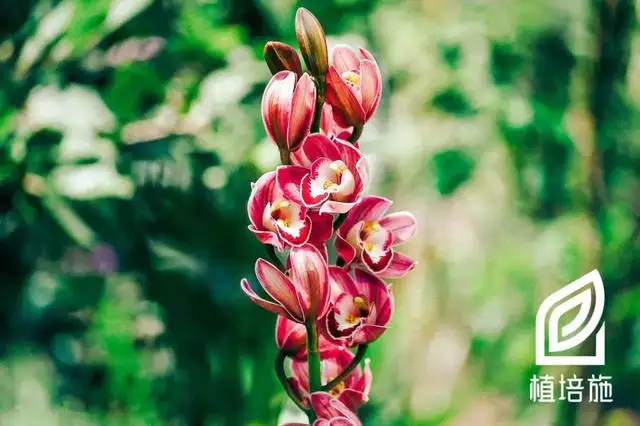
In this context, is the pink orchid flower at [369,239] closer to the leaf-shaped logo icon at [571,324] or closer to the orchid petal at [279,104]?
the orchid petal at [279,104]

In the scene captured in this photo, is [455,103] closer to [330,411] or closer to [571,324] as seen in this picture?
[571,324]

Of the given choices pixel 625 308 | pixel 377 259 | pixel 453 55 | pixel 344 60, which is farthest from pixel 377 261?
pixel 625 308

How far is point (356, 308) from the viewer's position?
1.21ft

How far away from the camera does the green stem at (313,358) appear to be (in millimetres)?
363

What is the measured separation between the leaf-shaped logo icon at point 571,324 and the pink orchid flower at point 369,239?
407 mm

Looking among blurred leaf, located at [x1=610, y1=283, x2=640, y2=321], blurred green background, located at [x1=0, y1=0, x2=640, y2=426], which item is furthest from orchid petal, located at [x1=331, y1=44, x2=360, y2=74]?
blurred leaf, located at [x1=610, y1=283, x2=640, y2=321]

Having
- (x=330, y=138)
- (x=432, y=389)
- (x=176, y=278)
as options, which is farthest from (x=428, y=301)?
(x=330, y=138)

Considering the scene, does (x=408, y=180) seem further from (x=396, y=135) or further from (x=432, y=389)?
(x=432, y=389)

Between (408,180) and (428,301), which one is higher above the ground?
(408,180)

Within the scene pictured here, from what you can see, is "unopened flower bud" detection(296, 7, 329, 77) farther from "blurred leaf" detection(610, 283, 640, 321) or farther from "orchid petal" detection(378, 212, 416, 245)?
"blurred leaf" detection(610, 283, 640, 321)

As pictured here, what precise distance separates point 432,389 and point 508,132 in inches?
14.0

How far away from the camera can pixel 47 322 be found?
0.89 m

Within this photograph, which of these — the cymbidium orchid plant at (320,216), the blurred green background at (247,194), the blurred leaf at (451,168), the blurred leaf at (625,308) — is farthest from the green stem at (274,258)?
the blurred leaf at (625,308)

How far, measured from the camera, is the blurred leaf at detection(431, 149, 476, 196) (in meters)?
0.90
